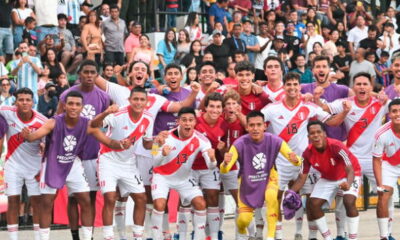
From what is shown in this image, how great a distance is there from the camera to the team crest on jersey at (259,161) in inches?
659

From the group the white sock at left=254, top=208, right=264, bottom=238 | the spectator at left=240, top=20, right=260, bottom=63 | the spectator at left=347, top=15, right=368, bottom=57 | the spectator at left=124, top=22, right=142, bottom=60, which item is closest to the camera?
the white sock at left=254, top=208, right=264, bottom=238

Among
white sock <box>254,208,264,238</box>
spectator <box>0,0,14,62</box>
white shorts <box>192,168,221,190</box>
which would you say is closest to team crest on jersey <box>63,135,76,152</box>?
white shorts <box>192,168,221,190</box>

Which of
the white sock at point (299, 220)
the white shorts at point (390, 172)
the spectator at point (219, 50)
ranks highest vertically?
the spectator at point (219, 50)

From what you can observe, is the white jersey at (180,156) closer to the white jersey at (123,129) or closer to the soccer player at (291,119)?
the white jersey at (123,129)

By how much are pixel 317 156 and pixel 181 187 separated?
207 cm

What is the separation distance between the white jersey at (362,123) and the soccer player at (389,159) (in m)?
0.66

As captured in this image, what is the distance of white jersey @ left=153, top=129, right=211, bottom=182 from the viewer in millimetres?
16984

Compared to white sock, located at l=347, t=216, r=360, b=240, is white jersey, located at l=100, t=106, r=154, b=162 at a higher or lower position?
higher

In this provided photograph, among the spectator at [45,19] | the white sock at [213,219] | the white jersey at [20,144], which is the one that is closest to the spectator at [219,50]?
the spectator at [45,19]

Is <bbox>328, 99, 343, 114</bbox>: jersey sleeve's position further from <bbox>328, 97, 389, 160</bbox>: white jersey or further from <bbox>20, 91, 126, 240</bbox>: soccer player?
<bbox>20, 91, 126, 240</bbox>: soccer player

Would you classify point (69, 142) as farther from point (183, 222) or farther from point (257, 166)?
point (257, 166)

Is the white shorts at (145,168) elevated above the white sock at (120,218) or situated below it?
above

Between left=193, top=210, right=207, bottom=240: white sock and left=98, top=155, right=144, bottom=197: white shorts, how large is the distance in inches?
35.3

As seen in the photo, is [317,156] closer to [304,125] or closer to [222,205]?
[304,125]
